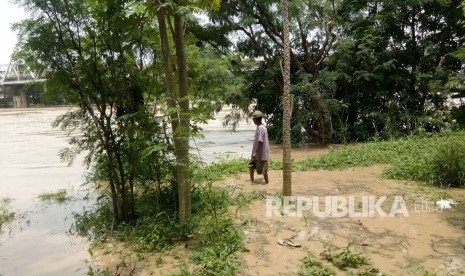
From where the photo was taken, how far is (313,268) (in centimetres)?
404

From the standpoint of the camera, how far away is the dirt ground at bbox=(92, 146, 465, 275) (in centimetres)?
413

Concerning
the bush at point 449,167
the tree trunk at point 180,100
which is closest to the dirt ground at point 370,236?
the bush at point 449,167

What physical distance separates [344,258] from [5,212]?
6.57 metres

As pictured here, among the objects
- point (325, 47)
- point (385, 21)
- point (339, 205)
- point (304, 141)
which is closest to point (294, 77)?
point (325, 47)

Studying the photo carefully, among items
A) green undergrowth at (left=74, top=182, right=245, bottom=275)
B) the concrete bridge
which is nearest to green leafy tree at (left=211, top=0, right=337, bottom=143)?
green undergrowth at (left=74, top=182, right=245, bottom=275)

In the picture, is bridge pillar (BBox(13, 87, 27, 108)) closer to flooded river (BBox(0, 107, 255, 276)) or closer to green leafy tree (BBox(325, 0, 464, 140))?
flooded river (BBox(0, 107, 255, 276))

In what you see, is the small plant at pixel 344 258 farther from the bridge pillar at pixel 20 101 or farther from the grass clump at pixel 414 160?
the bridge pillar at pixel 20 101

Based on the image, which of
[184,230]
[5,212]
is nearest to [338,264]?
[184,230]

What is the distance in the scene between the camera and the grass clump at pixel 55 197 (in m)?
8.24

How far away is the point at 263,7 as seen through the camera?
578 inches

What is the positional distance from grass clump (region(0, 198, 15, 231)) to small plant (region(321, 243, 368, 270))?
573 cm

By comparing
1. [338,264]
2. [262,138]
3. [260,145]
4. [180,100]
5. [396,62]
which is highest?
[396,62]

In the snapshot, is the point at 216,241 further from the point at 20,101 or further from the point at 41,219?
the point at 20,101

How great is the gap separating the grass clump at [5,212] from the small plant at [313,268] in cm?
550
